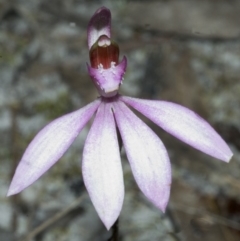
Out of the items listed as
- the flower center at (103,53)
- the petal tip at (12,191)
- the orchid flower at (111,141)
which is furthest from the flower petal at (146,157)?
the petal tip at (12,191)

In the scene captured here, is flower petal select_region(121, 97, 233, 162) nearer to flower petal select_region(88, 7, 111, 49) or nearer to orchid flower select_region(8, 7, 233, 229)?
orchid flower select_region(8, 7, 233, 229)

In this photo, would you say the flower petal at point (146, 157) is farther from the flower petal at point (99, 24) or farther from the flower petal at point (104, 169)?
the flower petal at point (99, 24)

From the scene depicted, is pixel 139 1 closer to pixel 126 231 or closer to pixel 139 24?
pixel 139 24

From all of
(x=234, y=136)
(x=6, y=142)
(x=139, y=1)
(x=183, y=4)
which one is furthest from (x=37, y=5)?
(x=234, y=136)

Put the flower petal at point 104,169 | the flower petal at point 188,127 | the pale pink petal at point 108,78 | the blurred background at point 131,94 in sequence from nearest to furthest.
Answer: the flower petal at point 104,169, the flower petal at point 188,127, the pale pink petal at point 108,78, the blurred background at point 131,94

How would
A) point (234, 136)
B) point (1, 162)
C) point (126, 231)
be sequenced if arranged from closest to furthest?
point (126, 231) → point (1, 162) → point (234, 136)

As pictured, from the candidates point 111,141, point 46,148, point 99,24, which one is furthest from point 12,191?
point 99,24
